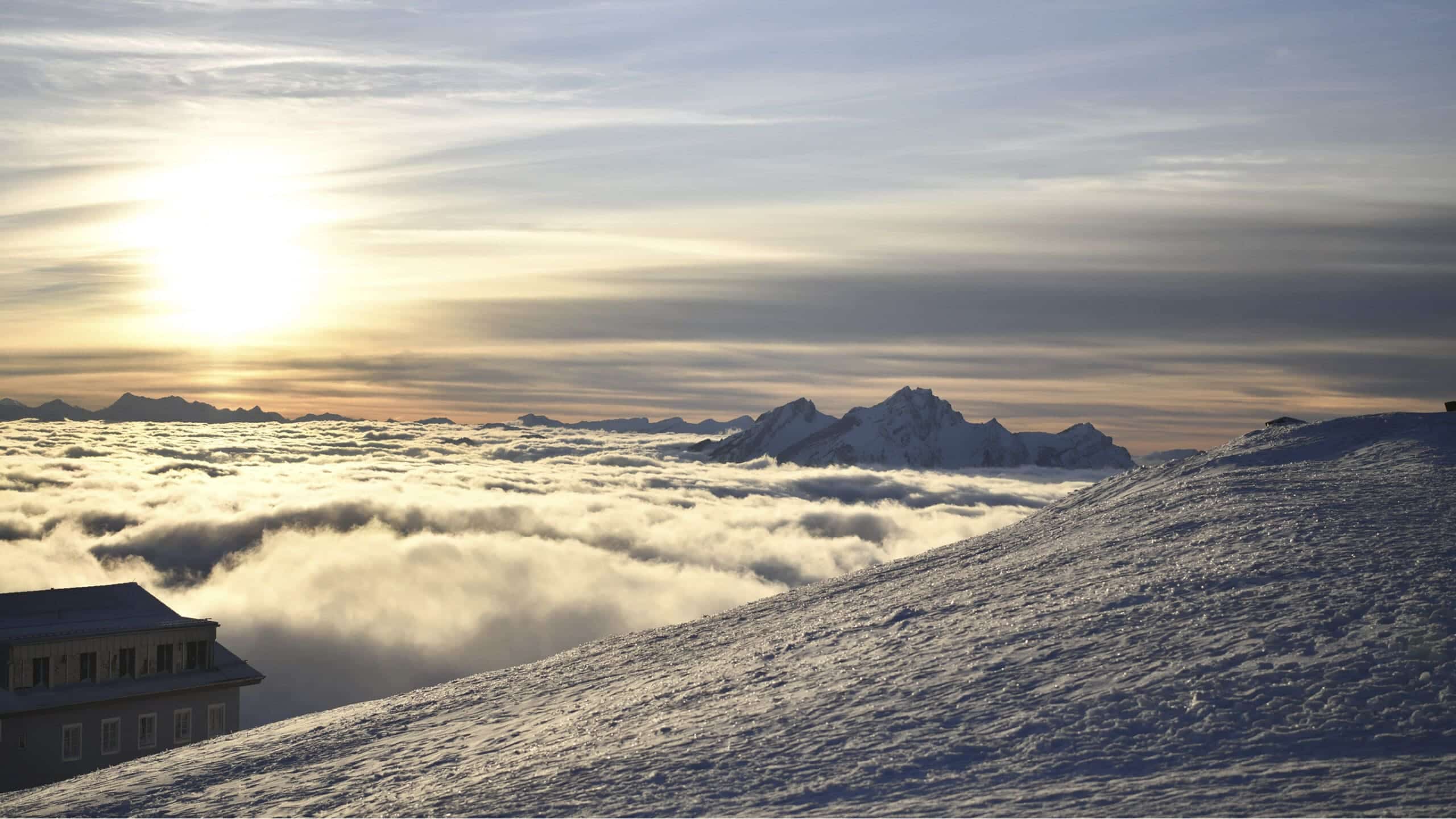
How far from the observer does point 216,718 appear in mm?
59125

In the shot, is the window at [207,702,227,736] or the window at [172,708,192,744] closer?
the window at [172,708,192,744]

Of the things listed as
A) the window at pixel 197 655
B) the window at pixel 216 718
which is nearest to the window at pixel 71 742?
A: the window at pixel 216 718

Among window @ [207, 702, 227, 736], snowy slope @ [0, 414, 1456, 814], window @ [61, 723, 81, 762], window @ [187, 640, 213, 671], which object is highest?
snowy slope @ [0, 414, 1456, 814]

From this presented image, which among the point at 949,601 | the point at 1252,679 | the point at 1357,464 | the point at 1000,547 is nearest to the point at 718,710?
the point at 949,601

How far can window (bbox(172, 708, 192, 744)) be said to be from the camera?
5653 centimetres

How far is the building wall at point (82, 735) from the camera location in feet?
164

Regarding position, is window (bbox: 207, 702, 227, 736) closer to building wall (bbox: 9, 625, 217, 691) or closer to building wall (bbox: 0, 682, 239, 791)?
building wall (bbox: 0, 682, 239, 791)

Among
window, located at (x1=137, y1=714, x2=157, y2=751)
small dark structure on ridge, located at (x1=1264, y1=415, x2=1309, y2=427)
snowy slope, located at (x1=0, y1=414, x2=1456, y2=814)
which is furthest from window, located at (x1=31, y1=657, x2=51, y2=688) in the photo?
small dark structure on ridge, located at (x1=1264, y1=415, x2=1309, y2=427)

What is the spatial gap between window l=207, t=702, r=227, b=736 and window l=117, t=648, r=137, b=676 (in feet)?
13.9

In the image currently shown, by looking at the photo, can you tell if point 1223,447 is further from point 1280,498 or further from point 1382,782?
point 1382,782

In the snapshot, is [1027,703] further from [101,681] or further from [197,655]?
[197,655]

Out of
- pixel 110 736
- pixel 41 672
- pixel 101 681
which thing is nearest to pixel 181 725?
pixel 110 736

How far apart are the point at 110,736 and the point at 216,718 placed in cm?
599

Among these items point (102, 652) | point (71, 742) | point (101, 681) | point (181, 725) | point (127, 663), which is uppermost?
point (102, 652)
